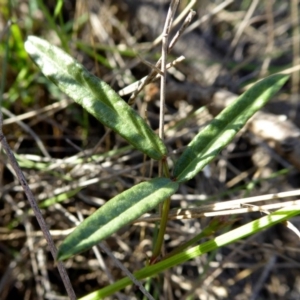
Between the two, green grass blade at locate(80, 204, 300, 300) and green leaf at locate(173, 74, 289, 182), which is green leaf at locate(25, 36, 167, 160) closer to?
green leaf at locate(173, 74, 289, 182)

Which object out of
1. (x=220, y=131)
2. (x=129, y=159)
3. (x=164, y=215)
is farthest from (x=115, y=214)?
(x=129, y=159)

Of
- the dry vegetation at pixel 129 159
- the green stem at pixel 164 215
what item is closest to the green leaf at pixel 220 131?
the green stem at pixel 164 215

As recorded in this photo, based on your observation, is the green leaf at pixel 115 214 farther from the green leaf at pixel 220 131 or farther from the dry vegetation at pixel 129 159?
the dry vegetation at pixel 129 159

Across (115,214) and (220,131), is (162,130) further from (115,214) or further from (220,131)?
(115,214)

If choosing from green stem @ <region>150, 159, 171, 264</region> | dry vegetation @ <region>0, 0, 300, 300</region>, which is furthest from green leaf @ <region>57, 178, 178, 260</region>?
dry vegetation @ <region>0, 0, 300, 300</region>

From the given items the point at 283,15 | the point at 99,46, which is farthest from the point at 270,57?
the point at 99,46
